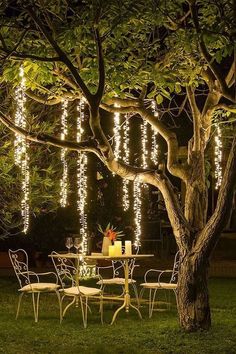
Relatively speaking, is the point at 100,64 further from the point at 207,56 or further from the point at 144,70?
the point at 207,56

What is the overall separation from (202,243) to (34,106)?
505 cm

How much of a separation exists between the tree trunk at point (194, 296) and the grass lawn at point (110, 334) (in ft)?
0.52

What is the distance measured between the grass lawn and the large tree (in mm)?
442

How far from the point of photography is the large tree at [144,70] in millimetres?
7949

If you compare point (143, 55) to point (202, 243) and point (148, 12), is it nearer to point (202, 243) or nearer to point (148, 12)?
point (148, 12)

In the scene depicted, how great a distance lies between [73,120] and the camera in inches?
529

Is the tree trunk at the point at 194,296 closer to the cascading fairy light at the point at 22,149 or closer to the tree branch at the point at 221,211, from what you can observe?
the tree branch at the point at 221,211

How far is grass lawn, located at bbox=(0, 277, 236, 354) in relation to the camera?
24.5ft

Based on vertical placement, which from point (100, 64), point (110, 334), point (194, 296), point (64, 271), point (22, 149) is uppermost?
point (100, 64)

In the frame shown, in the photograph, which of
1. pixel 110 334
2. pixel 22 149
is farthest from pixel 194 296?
pixel 22 149

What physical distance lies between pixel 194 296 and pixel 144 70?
275 cm

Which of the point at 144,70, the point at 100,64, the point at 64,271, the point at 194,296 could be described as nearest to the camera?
the point at 100,64

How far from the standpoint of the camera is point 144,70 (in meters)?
8.70

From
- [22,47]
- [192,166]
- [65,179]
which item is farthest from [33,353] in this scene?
[65,179]
